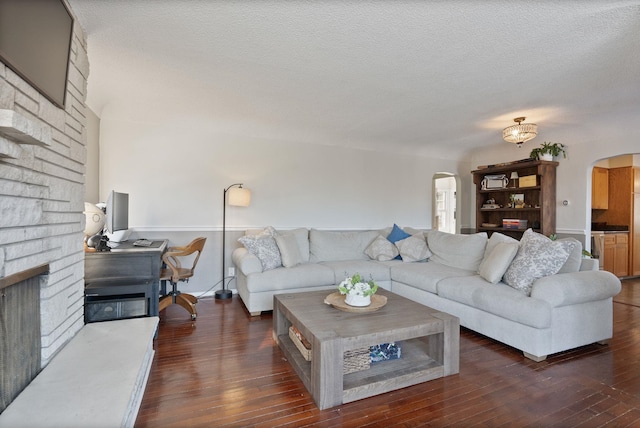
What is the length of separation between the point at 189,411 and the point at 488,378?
1905 mm

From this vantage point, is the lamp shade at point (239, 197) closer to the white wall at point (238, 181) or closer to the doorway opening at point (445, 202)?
the white wall at point (238, 181)

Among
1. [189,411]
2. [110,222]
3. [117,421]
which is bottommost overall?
[189,411]

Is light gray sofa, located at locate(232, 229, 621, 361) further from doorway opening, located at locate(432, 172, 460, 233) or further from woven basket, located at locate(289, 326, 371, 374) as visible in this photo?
doorway opening, located at locate(432, 172, 460, 233)

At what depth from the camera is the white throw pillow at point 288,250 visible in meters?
3.61

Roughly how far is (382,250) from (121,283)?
3.06 metres

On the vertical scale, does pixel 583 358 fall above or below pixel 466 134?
below

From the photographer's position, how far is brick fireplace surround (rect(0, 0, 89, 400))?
3.89 feet

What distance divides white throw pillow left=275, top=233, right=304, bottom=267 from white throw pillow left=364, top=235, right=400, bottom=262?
3.52 feet

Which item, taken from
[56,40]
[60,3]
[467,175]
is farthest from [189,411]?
[467,175]

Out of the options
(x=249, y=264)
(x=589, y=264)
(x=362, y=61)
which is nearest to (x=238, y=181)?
(x=249, y=264)

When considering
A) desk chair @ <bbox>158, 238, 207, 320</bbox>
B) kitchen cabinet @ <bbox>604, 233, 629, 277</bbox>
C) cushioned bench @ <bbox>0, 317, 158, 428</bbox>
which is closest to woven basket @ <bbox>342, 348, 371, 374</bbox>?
cushioned bench @ <bbox>0, 317, 158, 428</bbox>

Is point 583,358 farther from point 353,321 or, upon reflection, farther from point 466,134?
point 466,134

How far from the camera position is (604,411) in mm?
1731

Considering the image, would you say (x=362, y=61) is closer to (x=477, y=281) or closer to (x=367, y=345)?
(x=367, y=345)
